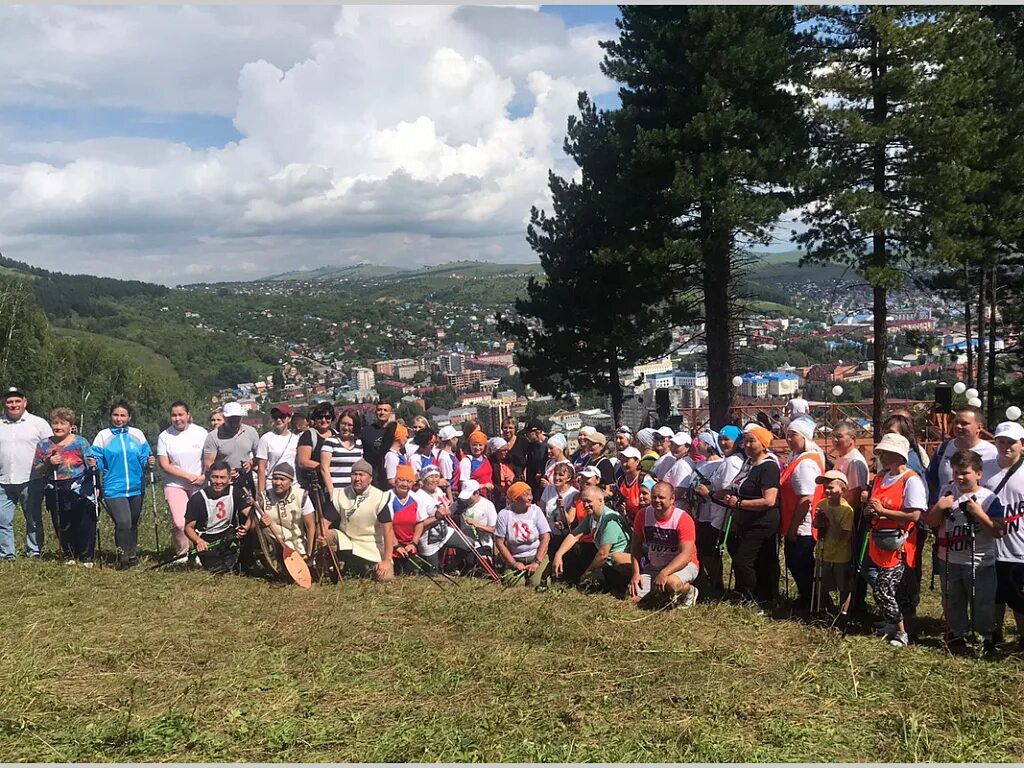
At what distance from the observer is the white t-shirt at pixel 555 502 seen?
23.1 feet

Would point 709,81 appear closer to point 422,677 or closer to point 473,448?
point 473,448

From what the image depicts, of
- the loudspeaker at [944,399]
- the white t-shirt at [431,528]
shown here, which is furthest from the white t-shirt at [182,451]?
the loudspeaker at [944,399]

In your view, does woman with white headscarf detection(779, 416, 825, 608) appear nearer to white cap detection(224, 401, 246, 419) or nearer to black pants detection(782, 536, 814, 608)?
black pants detection(782, 536, 814, 608)

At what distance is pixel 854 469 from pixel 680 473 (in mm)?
1545

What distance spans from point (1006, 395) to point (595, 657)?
16118mm

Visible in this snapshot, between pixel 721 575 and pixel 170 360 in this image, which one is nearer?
pixel 721 575

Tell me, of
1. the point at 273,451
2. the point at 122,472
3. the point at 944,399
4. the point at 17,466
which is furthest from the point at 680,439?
the point at 944,399

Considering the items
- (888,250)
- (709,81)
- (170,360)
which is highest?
(709,81)

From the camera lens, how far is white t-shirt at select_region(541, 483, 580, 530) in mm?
7047

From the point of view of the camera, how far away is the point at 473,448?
326 inches

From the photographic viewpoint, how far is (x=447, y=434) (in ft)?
28.3

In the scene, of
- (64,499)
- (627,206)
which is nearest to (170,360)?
(627,206)

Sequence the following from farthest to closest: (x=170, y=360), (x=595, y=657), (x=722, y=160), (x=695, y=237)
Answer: (x=170, y=360) < (x=695, y=237) < (x=722, y=160) < (x=595, y=657)

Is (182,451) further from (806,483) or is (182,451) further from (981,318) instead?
(981,318)
